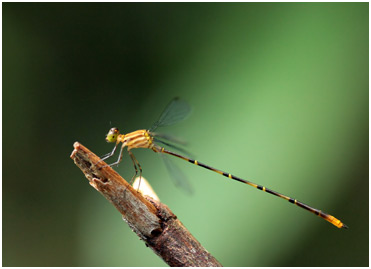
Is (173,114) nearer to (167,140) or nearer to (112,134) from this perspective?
(167,140)

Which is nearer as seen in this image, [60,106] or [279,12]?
[279,12]

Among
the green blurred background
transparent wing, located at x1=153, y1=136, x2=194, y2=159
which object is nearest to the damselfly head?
the green blurred background

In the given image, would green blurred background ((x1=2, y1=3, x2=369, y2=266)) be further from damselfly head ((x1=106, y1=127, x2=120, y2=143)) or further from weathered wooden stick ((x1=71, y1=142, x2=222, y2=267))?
weathered wooden stick ((x1=71, y1=142, x2=222, y2=267))

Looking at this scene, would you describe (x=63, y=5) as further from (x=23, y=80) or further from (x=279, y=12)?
(x=279, y=12)

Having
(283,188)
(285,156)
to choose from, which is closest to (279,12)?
(285,156)

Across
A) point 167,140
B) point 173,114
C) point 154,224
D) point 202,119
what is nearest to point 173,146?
point 167,140

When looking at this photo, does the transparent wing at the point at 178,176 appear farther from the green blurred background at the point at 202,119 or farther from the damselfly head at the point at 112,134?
the damselfly head at the point at 112,134
